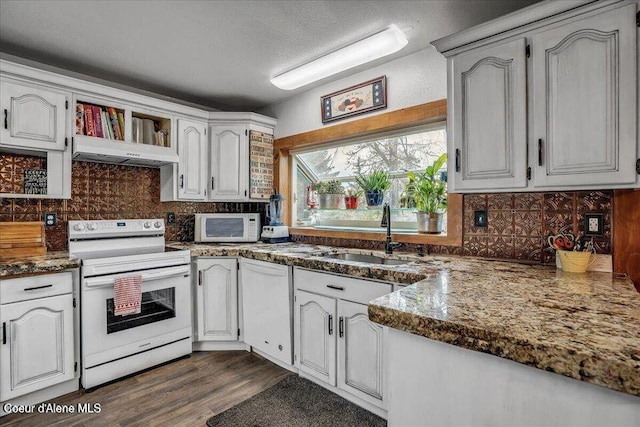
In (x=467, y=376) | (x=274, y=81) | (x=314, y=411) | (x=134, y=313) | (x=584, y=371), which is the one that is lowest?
(x=314, y=411)

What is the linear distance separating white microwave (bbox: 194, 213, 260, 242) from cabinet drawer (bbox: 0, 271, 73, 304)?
45.3 inches

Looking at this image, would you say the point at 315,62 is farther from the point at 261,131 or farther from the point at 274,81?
the point at 261,131

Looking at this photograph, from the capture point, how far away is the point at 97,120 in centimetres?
256

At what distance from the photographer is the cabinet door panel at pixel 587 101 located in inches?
53.4

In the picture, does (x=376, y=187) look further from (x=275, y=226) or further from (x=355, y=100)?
(x=275, y=226)

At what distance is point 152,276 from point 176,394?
85cm

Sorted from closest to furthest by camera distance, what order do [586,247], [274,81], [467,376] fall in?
[467,376] → [586,247] → [274,81]

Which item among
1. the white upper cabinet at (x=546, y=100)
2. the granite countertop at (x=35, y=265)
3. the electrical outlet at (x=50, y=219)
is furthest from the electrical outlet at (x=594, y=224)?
the electrical outlet at (x=50, y=219)

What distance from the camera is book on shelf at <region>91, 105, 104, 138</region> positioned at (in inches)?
100

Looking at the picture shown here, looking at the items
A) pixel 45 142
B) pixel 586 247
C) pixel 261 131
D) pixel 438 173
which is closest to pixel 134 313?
pixel 45 142

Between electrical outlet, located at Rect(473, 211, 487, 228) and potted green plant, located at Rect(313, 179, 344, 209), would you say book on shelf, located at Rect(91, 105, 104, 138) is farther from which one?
electrical outlet, located at Rect(473, 211, 487, 228)

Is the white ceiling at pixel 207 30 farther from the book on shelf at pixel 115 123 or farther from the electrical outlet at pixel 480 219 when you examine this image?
the electrical outlet at pixel 480 219

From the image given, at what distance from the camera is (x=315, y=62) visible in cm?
245

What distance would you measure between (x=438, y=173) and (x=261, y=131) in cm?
188
